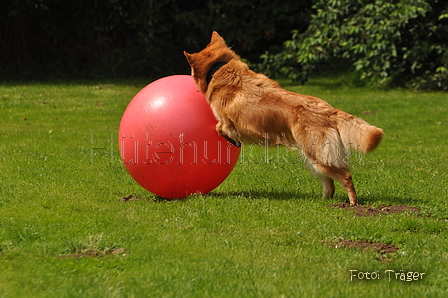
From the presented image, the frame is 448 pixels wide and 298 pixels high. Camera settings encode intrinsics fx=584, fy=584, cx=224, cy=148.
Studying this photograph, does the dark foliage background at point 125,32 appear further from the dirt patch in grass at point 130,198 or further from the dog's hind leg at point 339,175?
the dog's hind leg at point 339,175

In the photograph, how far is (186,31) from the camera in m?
21.8

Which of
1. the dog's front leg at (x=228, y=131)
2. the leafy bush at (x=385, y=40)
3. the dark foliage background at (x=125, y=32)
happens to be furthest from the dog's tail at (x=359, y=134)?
the dark foliage background at (x=125, y=32)

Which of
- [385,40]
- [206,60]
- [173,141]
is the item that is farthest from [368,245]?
[385,40]

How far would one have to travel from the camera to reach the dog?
6684mm

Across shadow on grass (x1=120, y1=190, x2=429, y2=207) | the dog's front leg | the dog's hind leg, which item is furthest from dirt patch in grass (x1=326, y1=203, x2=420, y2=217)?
the dog's front leg

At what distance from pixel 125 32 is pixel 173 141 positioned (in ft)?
53.7

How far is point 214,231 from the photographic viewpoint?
595 cm

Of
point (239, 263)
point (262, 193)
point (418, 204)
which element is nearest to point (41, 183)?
point (262, 193)

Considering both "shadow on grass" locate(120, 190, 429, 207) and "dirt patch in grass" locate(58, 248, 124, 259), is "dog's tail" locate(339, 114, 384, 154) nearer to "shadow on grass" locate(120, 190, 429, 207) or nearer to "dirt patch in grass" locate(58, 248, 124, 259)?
"shadow on grass" locate(120, 190, 429, 207)

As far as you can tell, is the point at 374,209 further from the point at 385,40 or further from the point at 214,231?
the point at 385,40

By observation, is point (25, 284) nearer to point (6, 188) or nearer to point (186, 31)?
point (6, 188)

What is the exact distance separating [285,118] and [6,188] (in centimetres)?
371

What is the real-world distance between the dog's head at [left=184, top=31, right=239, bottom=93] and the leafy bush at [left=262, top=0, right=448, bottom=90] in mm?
10512

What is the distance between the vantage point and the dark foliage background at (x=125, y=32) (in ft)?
68.0
